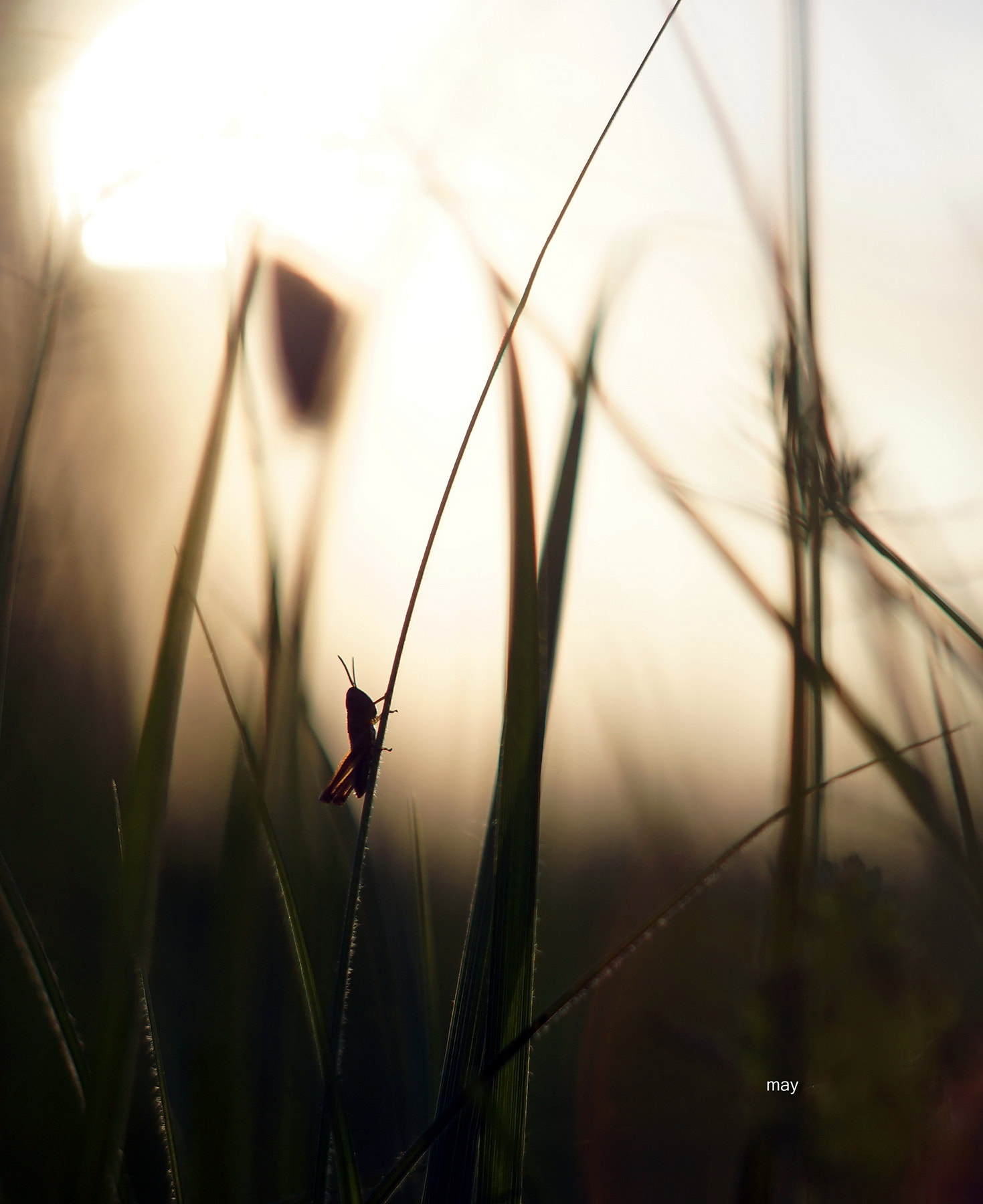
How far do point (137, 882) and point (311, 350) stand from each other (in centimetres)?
32

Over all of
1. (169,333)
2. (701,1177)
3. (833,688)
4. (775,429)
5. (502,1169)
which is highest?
(169,333)

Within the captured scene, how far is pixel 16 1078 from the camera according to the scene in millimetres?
457

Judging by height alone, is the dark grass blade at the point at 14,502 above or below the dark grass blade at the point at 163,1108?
above

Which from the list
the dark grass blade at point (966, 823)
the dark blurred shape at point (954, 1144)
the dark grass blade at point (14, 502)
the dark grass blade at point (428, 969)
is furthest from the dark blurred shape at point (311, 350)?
the dark blurred shape at point (954, 1144)

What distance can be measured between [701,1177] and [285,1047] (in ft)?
1.11

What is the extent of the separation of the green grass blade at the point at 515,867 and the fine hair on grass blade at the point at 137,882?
14cm

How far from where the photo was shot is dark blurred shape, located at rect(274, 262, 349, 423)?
443 millimetres

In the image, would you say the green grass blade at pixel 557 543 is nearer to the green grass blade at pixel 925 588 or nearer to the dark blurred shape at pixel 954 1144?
the green grass blade at pixel 925 588

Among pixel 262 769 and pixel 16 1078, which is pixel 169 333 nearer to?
pixel 262 769

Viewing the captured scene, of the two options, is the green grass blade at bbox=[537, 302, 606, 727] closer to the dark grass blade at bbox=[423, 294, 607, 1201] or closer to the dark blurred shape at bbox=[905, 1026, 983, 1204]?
the dark grass blade at bbox=[423, 294, 607, 1201]

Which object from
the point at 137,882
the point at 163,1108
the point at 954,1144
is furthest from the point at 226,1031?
the point at 954,1144

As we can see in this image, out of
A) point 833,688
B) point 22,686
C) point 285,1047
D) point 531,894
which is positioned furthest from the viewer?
point 22,686

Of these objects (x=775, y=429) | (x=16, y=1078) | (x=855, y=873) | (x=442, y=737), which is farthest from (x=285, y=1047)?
(x=775, y=429)

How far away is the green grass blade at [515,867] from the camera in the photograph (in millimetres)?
275
